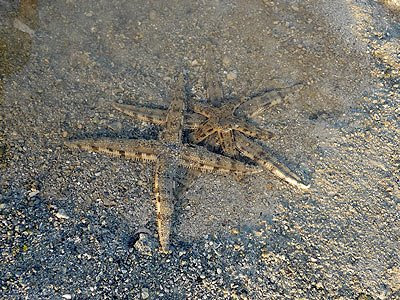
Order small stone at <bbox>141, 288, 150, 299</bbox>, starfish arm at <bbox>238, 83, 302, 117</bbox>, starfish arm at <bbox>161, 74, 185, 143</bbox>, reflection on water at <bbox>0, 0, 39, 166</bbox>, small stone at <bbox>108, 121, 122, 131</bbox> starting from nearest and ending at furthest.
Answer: small stone at <bbox>141, 288, 150, 299</bbox> < starfish arm at <bbox>161, 74, 185, 143</bbox> < small stone at <bbox>108, 121, 122, 131</bbox> < reflection on water at <bbox>0, 0, 39, 166</bbox> < starfish arm at <bbox>238, 83, 302, 117</bbox>

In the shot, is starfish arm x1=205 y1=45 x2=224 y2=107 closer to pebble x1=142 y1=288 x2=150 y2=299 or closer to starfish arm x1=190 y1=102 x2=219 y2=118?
starfish arm x1=190 y1=102 x2=219 y2=118

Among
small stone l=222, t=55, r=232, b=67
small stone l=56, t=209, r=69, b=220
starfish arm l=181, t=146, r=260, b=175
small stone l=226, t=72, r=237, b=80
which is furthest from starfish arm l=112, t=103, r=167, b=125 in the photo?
small stone l=56, t=209, r=69, b=220

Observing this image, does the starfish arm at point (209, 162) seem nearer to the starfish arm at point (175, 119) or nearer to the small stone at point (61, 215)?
the starfish arm at point (175, 119)

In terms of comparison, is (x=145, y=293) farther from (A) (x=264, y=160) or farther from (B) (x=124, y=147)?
(A) (x=264, y=160)

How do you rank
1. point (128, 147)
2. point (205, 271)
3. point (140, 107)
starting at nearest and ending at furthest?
1. point (205, 271)
2. point (128, 147)
3. point (140, 107)

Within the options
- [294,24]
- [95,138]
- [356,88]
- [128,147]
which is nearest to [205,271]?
[128,147]

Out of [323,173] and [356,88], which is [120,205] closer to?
[323,173]
